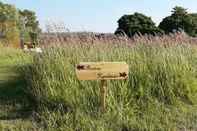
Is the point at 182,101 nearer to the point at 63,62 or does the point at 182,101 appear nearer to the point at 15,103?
the point at 63,62

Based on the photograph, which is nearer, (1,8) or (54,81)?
(54,81)

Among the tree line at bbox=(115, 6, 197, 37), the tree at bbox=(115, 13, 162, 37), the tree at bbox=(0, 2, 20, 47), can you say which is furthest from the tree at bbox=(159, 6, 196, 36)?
the tree at bbox=(0, 2, 20, 47)

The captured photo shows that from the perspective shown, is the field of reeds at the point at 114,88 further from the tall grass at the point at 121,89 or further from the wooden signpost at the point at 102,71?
the wooden signpost at the point at 102,71

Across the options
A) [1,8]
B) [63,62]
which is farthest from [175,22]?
[63,62]

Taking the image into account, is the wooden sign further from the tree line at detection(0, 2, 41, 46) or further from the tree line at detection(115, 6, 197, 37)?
the tree line at detection(0, 2, 41, 46)

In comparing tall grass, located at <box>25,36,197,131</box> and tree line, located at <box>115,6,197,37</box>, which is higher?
tree line, located at <box>115,6,197,37</box>

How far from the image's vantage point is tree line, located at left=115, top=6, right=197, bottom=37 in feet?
92.3

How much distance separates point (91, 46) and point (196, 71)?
7.25ft

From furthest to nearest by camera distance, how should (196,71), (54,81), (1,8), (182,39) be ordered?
(1,8), (182,39), (196,71), (54,81)

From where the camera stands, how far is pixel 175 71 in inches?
371

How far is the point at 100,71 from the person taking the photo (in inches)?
302

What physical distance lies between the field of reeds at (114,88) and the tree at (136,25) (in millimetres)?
16506

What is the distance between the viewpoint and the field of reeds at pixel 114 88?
734cm

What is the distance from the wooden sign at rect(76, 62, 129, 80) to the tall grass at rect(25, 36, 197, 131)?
0.46 metres
